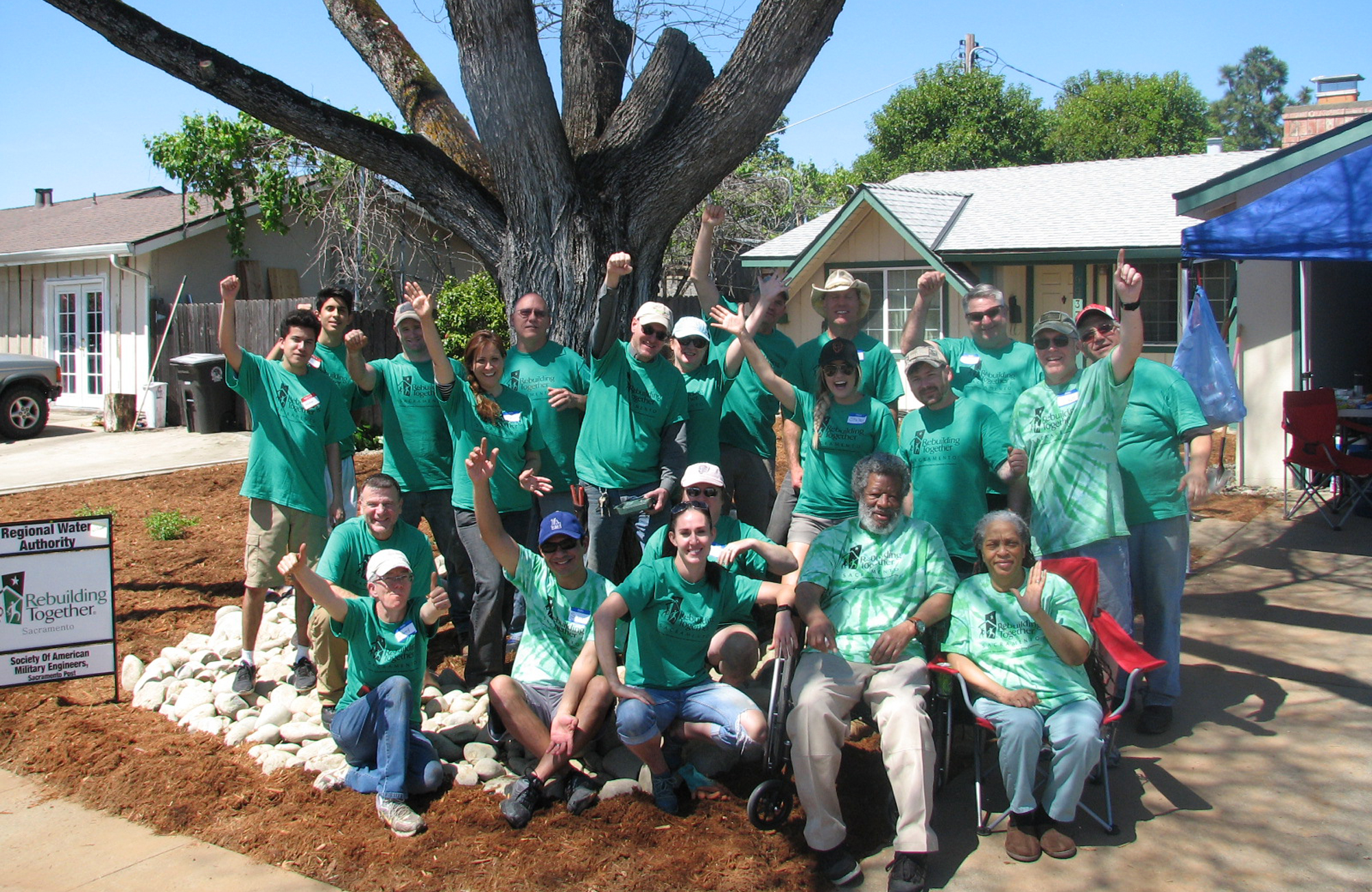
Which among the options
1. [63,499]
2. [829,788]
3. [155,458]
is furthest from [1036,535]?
[155,458]

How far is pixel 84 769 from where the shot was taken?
14.6 ft

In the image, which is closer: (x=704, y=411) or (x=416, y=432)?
(x=704, y=411)

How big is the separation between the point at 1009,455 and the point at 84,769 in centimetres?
426

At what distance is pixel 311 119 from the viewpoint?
537 cm

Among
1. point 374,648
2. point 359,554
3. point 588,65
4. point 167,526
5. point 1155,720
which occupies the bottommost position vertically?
point 1155,720

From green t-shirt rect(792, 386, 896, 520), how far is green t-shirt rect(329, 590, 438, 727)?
187 centimetres

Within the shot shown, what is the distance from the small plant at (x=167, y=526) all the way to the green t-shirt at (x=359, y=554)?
4130 mm

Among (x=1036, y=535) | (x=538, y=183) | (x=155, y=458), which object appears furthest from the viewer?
(x=155, y=458)

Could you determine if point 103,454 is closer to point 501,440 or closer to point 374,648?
point 501,440

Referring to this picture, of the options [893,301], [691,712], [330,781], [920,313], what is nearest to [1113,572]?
[920,313]

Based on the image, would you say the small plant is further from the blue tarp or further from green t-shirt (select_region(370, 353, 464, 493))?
the blue tarp

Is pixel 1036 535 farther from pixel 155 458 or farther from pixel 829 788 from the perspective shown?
pixel 155 458

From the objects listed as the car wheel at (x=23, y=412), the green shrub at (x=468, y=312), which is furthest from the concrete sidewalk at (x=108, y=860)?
the car wheel at (x=23, y=412)

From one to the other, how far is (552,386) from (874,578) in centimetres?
203
